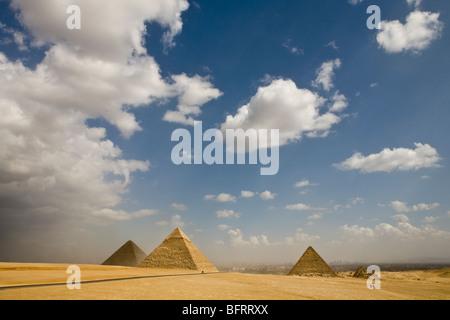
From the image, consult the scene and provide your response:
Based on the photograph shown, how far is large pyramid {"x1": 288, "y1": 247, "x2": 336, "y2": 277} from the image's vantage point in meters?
50.8

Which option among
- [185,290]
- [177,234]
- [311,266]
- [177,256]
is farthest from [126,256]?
[185,290]

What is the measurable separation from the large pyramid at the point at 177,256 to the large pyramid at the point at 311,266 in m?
17.1

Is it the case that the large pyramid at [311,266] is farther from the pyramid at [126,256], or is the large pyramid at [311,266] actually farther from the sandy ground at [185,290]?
the pyramid at [126,256]

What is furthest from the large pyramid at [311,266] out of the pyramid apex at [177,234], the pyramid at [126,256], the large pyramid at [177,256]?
the pyramid at [126,256]

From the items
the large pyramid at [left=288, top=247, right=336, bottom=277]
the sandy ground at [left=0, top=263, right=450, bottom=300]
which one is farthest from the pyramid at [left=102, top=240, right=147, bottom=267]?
the sandy ground at [left=0, top=263, right=450, bottom=300]

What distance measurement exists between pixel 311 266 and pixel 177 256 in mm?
25032

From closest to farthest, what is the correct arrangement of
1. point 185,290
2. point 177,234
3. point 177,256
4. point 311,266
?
point 185,290 → point 311,266 → point 177,256 → point 177,234

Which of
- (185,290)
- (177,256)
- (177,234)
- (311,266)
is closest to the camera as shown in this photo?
(185,290)

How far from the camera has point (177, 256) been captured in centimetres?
5266

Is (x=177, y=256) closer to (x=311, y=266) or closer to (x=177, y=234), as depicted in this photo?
(x=177, y=234)
